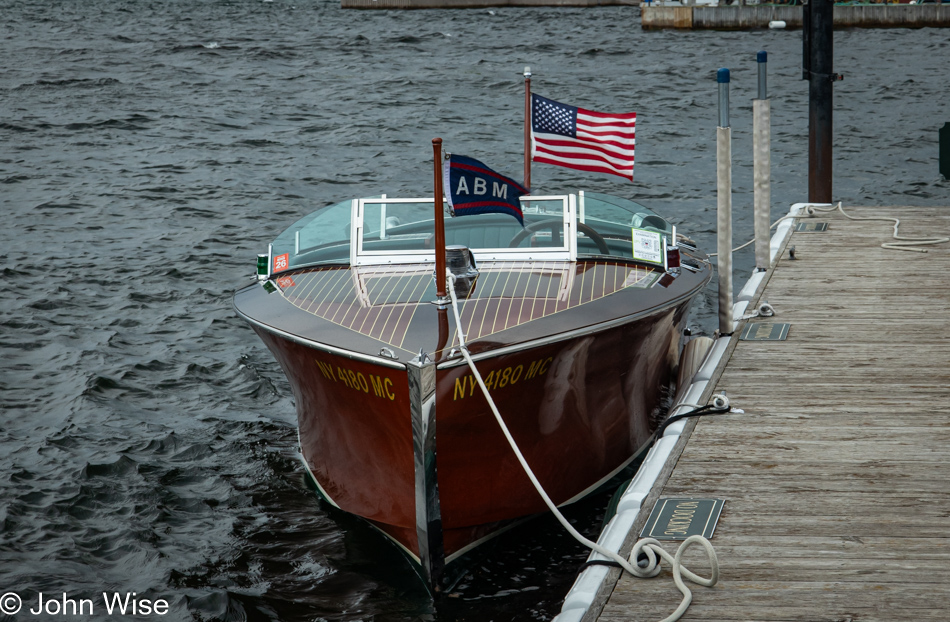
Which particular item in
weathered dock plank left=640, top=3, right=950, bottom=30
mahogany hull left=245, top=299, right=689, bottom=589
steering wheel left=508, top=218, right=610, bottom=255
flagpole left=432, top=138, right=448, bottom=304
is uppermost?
weathered dock plank left=640, top=3, right=950, bottom=30

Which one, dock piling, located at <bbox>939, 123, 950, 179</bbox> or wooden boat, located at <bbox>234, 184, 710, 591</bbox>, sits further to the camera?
dock piling, located at <bbox>939, 123, 950, 179</bbox>

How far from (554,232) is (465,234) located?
0.60 metres

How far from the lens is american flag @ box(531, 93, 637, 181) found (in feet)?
23.3

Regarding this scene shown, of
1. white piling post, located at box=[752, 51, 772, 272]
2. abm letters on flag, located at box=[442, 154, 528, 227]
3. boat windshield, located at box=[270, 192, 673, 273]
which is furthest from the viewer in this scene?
white piling post, located at box=[752, 51, 772, 272]

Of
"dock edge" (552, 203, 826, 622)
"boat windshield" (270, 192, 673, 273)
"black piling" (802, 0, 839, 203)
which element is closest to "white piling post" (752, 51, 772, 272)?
"dock edge" (552, 203, 826, 622)

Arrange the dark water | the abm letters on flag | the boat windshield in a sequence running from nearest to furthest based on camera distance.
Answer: the abm letters on flag, the dark water, the boat windshield

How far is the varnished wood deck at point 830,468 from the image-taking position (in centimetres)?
383

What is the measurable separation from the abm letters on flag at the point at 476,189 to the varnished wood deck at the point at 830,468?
1622 mm

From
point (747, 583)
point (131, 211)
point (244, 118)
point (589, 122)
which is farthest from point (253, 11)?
point (747, 583)

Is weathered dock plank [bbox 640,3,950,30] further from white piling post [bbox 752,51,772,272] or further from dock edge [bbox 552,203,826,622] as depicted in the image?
dock edge [bbox 552,203,826,622]

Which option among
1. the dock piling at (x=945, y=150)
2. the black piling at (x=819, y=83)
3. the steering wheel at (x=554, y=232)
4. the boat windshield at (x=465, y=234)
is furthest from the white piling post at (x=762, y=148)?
the dock piling at (x=945, y=150)

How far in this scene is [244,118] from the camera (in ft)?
70.3

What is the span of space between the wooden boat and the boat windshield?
1 centimetres

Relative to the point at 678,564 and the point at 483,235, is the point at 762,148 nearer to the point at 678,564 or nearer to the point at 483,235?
the point at 483,235
